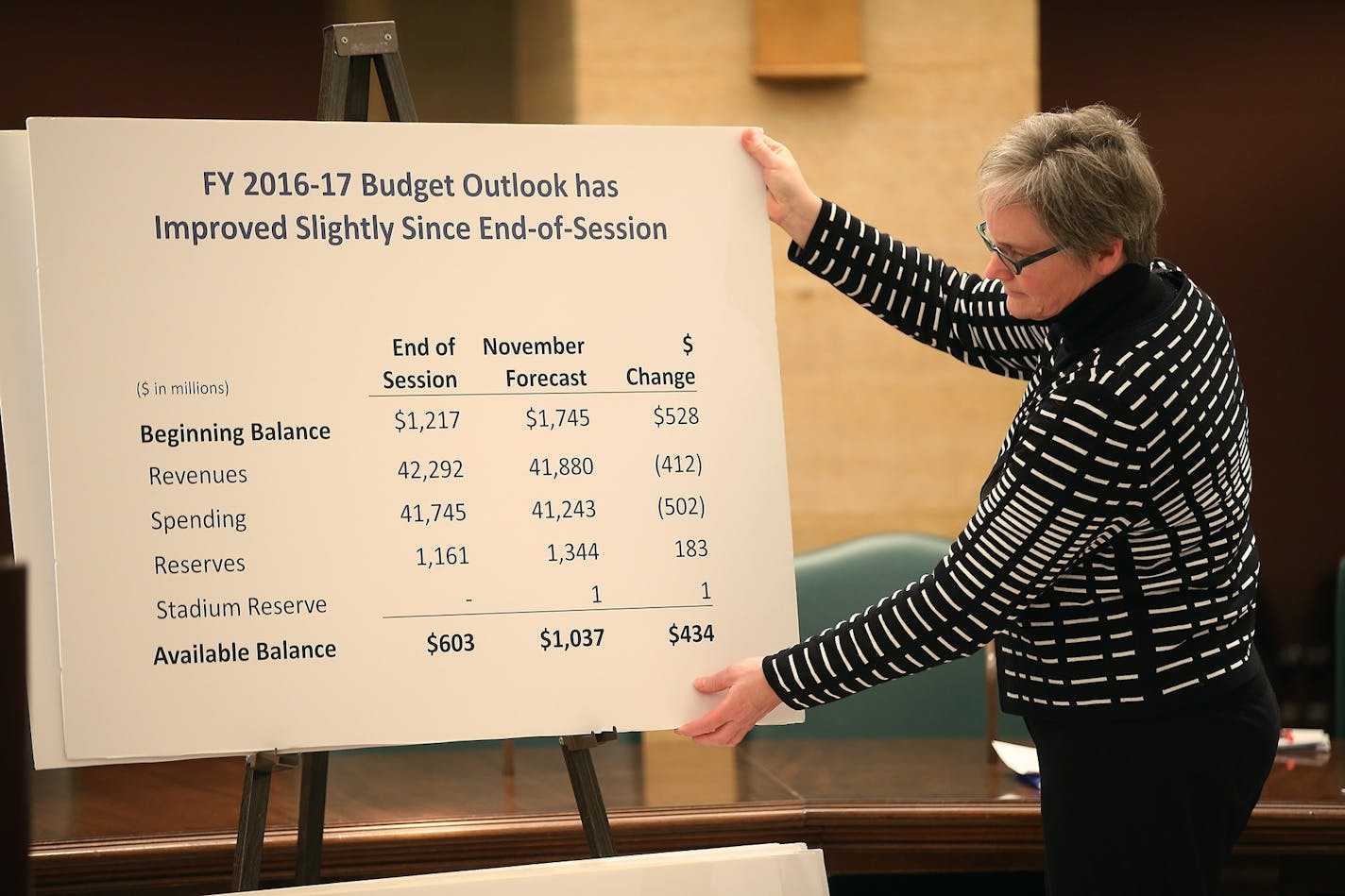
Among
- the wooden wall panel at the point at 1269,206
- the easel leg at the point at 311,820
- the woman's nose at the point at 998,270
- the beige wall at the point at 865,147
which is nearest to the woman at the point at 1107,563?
the woman's nose at the point at 998,270

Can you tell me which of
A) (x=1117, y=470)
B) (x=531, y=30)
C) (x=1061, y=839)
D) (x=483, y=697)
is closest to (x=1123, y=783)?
(x=1061, y=839)

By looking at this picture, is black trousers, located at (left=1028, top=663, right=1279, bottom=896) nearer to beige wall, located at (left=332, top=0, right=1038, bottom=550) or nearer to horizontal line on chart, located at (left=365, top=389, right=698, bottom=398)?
horizontal line on chart, located at (left=365, top=389, right=698, bottom=398)

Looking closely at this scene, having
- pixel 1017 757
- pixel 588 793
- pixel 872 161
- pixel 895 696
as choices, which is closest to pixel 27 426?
pixel 588 793

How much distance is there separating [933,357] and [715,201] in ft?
5.28

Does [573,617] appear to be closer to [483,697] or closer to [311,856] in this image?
[483,697]

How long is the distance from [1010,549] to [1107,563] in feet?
0.45

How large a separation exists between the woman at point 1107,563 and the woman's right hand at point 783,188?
0.99 feet

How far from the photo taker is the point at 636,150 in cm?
186

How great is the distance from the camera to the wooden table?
2.00m

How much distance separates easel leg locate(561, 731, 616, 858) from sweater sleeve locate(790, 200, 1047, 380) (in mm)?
765

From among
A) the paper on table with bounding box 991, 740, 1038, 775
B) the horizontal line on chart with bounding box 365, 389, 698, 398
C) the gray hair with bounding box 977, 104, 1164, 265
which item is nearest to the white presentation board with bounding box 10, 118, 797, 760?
the horizontal line on chart with bounding box 365, 389, 698, 398

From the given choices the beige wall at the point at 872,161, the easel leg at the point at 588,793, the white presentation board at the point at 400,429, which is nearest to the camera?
the white presentation board at the point at 400,429

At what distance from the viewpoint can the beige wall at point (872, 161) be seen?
3256mm

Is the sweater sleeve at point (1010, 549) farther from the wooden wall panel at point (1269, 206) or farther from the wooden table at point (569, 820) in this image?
the wooden wall panel at point (1269, 206)
